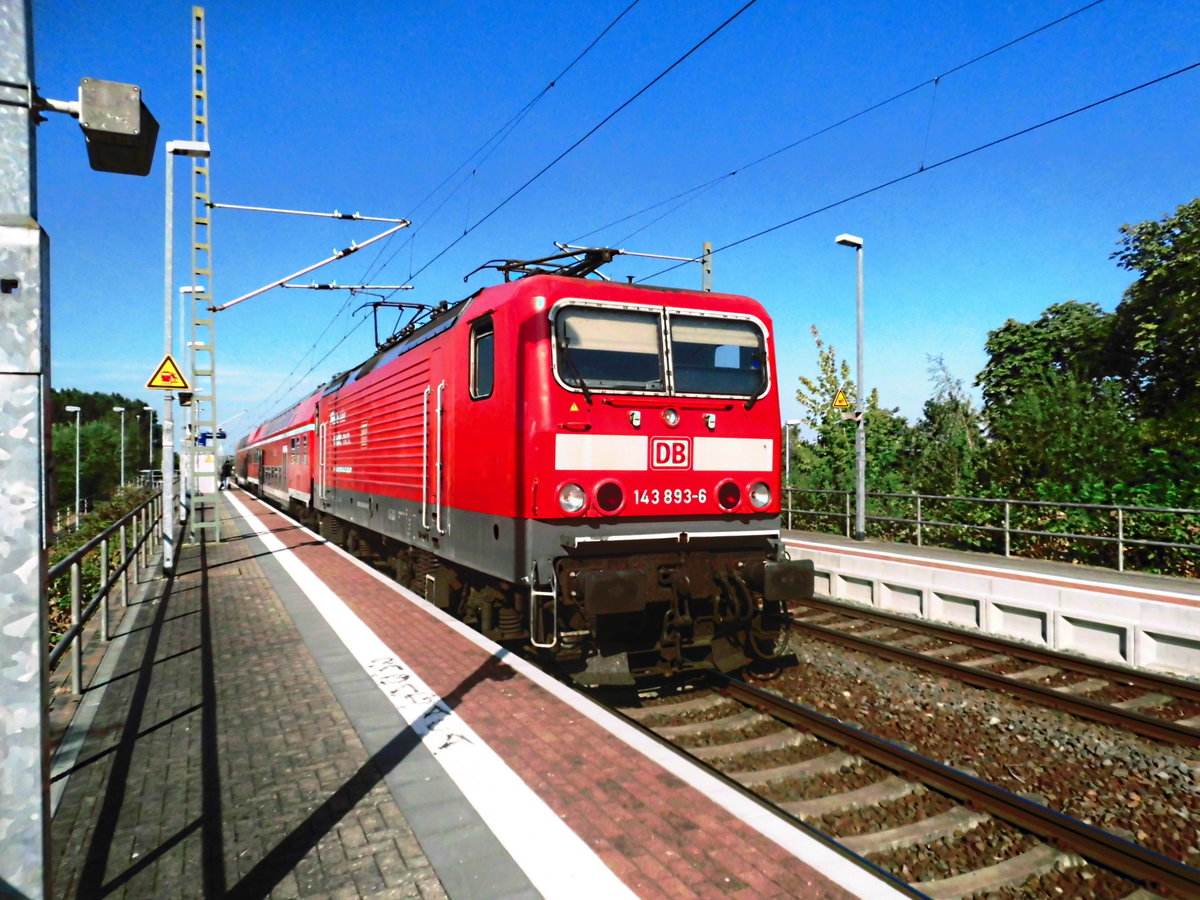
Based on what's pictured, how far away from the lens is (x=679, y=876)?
352 centimetres

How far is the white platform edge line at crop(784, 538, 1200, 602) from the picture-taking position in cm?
901

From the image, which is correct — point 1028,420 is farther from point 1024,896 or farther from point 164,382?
point 164,382

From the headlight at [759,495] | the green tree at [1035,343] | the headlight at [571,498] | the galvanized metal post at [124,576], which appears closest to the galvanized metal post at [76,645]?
the galvanized metal post at [124,576]

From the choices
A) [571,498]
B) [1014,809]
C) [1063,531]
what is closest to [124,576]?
[571,498]

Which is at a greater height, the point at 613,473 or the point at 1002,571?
the point at 613,473

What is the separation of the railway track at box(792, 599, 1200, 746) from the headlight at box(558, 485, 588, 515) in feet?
13.4

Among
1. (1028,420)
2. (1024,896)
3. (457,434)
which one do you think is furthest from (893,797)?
(1028,420)

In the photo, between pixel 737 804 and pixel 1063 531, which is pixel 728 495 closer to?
pixel 737 804

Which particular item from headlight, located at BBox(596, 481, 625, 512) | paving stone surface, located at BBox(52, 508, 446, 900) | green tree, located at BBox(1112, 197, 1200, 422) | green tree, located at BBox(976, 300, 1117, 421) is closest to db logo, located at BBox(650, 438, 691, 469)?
headlight, located at BBox(596, 481, 625, 512)

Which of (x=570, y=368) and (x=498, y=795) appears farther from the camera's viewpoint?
(x=570, y=368)

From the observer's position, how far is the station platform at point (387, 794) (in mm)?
3502

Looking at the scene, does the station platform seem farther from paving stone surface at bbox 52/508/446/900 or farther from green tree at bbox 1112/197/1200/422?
green tree at bbox 1112/197/1200/422

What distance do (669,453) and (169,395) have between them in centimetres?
1089

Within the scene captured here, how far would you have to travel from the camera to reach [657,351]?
22.7ft
